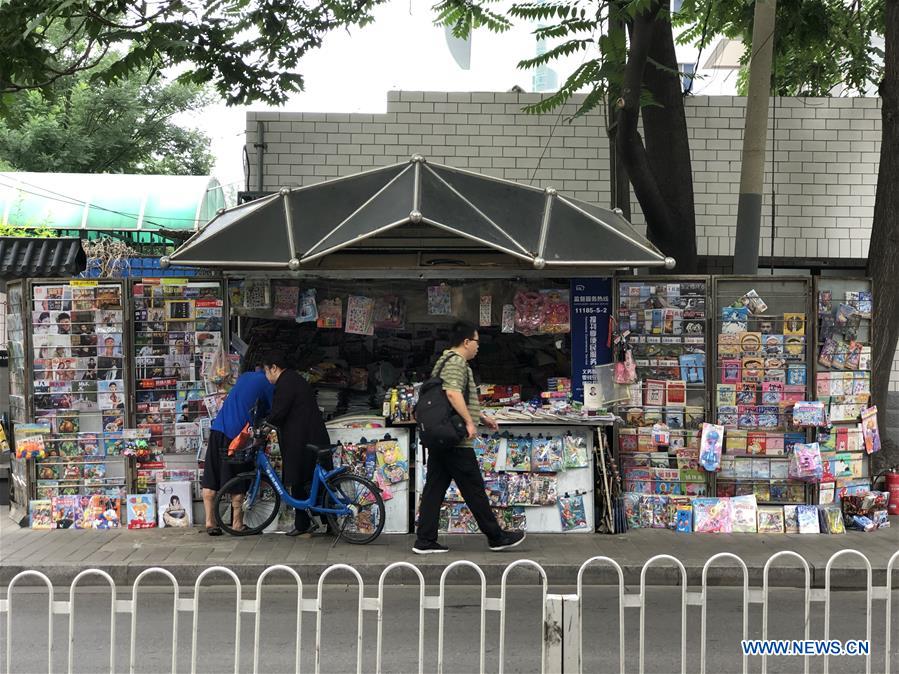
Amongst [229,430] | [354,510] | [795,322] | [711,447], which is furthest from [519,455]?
[795,322]

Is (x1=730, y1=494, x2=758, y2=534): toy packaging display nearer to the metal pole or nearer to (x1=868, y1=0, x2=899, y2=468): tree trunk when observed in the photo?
(x1=868, y1=0, x2=899, y2=468): tree trunk

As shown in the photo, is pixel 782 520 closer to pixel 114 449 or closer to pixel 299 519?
pixel 299 519

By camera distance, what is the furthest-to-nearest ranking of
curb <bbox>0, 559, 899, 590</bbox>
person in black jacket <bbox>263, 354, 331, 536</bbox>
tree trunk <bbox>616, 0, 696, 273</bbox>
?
tree trunk <bbox>616, 0, 696, 273</bbox> < person in black jacket <bbox>263, 354, 331, 536</bbox> < curb <bbox>0, 559, 899, 590</bbox>

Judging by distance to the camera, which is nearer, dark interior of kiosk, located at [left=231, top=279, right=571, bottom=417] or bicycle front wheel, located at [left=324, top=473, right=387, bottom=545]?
bicycle front wheel, located at [left=324, top=473, right=387, bottom=545]

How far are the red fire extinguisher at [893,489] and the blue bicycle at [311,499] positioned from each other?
5708 millimetres

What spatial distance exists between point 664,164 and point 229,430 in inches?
234

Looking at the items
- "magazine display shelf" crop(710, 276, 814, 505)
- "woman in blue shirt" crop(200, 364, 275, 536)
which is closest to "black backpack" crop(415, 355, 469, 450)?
"woman in blue shirt" crop(200, 364, 275, 536)

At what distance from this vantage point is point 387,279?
9.88m

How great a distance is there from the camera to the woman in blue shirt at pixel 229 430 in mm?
8953

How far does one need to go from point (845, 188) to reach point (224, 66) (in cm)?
836

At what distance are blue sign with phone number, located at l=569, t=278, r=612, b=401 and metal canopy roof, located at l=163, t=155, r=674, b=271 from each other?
78 centimetres

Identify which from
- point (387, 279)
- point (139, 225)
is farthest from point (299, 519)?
point (139, 225)

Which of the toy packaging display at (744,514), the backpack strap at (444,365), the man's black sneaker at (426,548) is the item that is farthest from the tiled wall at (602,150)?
the man's black sneaker at (426,548)

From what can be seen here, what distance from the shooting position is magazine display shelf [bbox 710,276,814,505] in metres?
9.51
